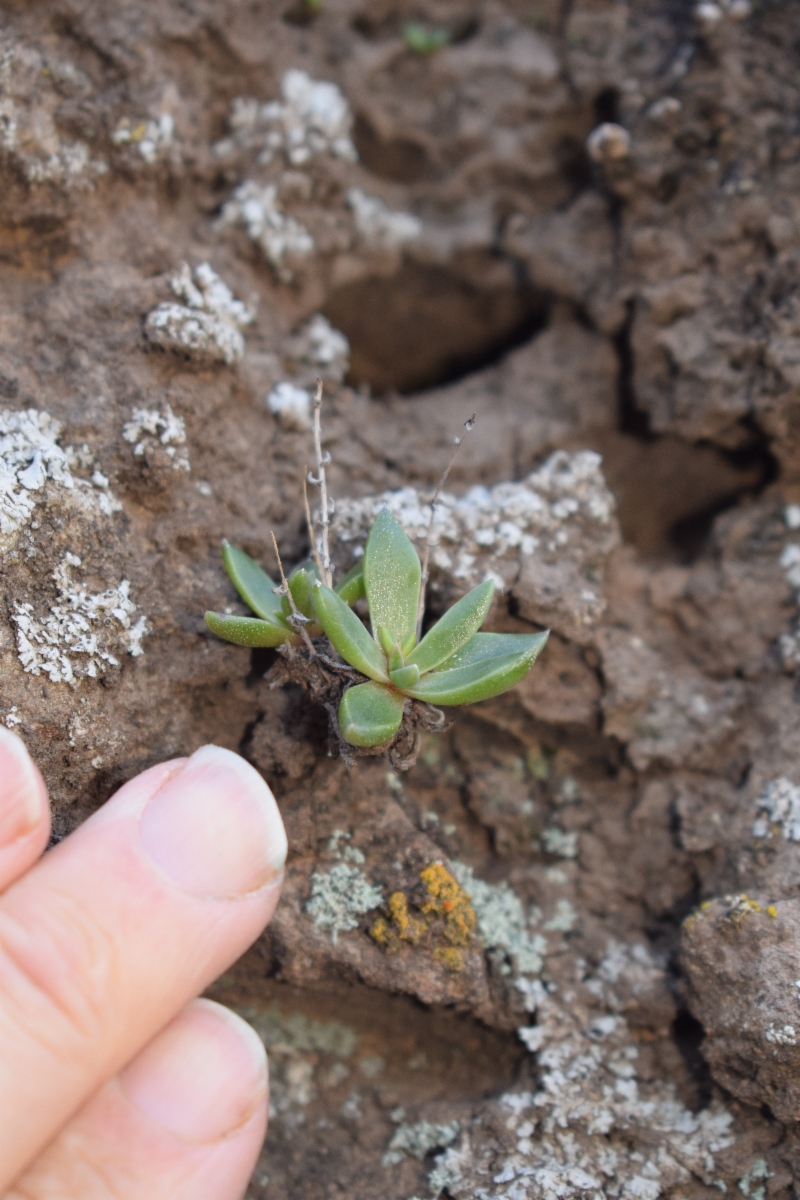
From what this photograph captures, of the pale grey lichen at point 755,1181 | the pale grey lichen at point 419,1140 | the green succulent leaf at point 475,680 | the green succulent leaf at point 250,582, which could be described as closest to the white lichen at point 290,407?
the green succulent leaf at point 250,582

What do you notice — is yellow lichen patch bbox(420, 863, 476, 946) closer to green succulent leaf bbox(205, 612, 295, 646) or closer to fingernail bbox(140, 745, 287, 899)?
fingernail bbox(140, 745, 287, 899)

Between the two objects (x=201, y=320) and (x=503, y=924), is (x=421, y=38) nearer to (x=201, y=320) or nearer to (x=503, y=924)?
(x=201, y=320)

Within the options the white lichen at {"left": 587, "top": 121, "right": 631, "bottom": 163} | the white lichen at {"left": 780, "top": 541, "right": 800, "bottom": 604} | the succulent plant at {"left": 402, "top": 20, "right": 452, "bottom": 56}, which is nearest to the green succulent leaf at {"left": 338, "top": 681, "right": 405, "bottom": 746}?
the white lichen at {"left": 780, "top": 541, "right": 800, "bottom": 604}

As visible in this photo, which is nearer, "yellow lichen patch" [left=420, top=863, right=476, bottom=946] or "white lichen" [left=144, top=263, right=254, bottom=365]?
"yellow lichen patch" [left=420, top=863, right=476, bottom=946]

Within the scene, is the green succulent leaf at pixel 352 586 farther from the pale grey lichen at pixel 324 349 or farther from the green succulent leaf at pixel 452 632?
the pale grey lichen at pixel 324 349

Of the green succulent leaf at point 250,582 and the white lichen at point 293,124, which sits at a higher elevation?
the white lichen at point 293,124

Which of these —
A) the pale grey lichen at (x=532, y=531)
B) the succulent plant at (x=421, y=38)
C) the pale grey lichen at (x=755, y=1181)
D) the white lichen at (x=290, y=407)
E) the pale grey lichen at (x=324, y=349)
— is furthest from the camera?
the succulent plant at (x=421, y=38)

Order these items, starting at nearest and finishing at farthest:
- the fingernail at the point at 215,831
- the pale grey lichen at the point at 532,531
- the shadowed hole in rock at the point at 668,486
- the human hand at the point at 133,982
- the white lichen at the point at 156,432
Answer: the human hand at the point at 133,982
the fingernail at the point at 215,831
the white lichen at the point at 156,432
the pale grey lichen at the point at 532,531
the shadowed hole in rock at the point at 668,486

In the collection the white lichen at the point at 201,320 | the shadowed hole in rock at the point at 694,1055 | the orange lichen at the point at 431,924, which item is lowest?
the shadowed hole in rock at the point at 694,1055
